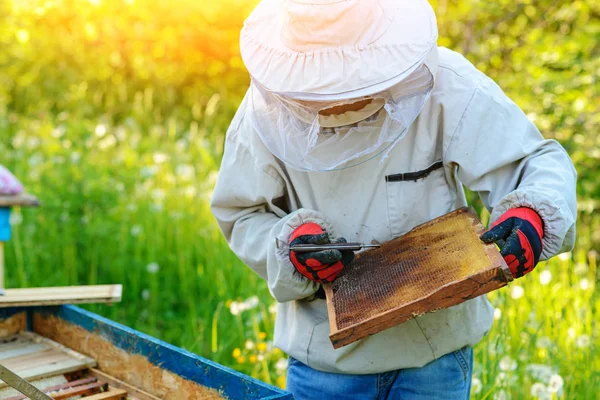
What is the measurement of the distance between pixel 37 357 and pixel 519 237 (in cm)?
153

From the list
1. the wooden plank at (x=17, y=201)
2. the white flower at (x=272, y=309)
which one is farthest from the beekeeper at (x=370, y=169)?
the wooden plank at (x=17, y=201)

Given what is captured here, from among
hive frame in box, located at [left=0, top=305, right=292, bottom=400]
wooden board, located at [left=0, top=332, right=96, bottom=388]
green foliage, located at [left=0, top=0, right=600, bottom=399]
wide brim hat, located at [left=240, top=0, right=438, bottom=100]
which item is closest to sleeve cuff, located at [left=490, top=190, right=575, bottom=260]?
wide brim hat, located at [left=240, top=0, right=438, bottom=100]

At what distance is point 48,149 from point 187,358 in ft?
9.46

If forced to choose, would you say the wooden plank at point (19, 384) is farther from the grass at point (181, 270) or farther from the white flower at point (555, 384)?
the white flower at point (555, 384)

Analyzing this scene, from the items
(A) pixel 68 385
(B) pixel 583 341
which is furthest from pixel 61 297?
(B) pixel 583 341

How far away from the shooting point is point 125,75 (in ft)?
25.0

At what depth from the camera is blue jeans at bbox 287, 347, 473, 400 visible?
6.17ft

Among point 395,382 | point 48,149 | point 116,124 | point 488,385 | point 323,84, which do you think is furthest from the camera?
point 116,124

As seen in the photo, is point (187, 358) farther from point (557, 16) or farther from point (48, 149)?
point (557, 16)

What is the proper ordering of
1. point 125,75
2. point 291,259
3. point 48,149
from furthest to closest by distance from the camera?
point 125,75, point 48,149, point 291,259

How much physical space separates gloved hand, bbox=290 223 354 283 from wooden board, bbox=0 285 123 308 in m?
0.84

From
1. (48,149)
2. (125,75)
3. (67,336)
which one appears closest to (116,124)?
(125,75)

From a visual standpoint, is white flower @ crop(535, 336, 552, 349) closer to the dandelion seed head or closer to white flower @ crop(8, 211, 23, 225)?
the dandelion seed head

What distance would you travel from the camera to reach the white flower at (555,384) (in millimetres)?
2236
